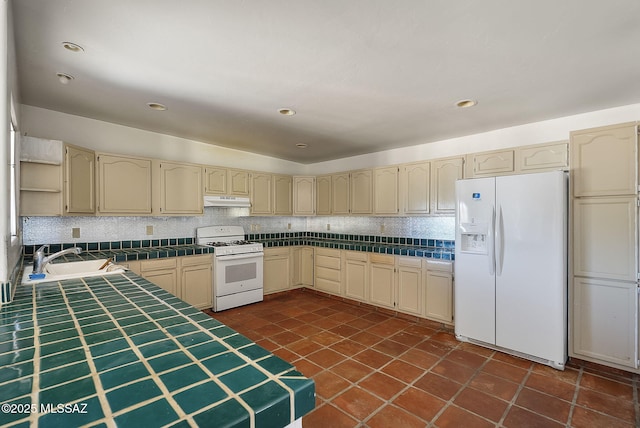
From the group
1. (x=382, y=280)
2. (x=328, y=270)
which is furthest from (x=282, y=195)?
(x=382, y=280)

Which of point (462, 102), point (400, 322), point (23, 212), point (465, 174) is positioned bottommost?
point (400, 322)

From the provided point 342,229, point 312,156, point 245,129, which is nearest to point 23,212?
point 245,129

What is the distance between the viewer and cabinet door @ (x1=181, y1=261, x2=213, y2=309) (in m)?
3.71

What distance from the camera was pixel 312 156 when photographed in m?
5.22

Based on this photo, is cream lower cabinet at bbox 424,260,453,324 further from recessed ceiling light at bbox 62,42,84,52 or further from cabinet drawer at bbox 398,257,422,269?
recessed ceiling light at bbox 62,42,84,52

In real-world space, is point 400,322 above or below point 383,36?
below

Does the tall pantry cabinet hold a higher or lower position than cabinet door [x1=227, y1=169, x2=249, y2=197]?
lower

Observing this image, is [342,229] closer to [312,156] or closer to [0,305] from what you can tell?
[312,156]

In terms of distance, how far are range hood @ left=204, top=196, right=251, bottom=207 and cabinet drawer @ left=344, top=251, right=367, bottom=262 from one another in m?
1.67

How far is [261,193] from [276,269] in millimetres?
1243


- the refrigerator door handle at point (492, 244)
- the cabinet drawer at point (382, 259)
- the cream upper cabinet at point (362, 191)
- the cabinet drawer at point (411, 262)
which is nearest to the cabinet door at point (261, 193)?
the cream upper cabinet at point (362, 191)

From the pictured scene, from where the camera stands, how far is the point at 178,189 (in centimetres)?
384

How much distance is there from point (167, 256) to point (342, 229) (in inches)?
112

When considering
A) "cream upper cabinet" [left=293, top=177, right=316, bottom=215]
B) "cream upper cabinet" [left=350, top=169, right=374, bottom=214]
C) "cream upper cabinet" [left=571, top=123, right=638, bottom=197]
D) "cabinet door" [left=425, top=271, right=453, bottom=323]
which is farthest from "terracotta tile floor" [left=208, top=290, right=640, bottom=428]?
"cream upper cabinet" [left=293, top=177, right=316, bottom=215]
